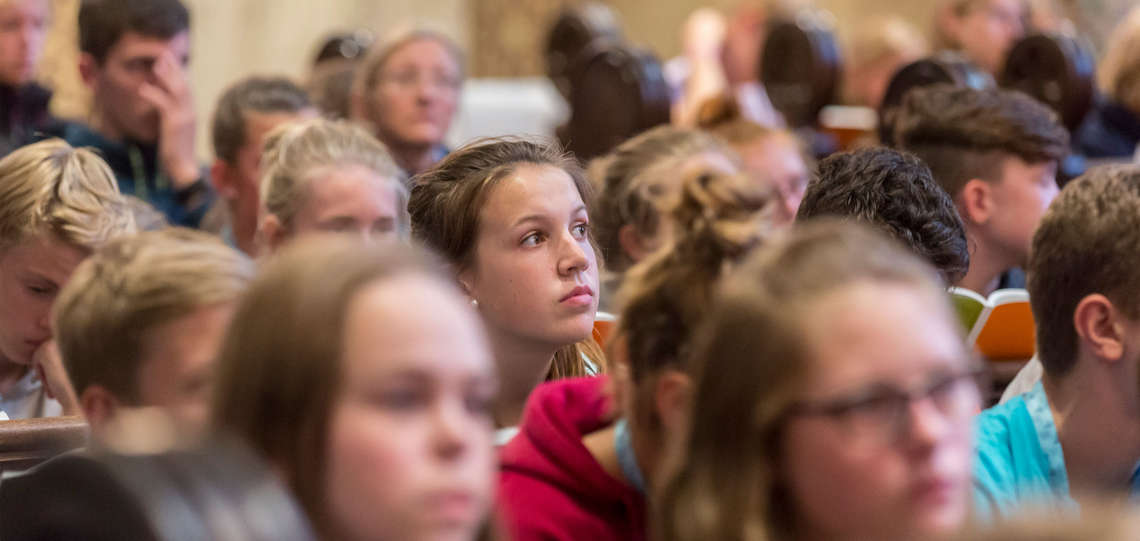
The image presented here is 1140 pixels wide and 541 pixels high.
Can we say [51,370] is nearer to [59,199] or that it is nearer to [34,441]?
[59,199]

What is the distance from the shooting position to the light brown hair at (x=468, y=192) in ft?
7.15

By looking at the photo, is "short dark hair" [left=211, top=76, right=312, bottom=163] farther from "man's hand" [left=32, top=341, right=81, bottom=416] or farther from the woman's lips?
the woman's lips

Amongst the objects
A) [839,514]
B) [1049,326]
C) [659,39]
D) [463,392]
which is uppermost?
[463,392]

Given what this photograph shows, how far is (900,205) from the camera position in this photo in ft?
6.87

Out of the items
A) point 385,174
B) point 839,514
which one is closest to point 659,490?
point 839,514

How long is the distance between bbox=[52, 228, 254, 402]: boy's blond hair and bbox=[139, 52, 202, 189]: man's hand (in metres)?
2.57

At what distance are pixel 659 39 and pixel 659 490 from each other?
8250 millimetres

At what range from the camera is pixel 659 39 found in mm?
9289

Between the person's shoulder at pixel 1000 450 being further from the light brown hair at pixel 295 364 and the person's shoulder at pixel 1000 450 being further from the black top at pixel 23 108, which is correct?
the black top at pixel 23 108

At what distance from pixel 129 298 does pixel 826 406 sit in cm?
72

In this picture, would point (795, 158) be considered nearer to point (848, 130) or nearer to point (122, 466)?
point (848, 130)

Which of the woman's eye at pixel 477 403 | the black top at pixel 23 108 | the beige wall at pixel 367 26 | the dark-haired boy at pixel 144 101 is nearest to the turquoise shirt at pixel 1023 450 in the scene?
the woman's eye at pixel 477 403

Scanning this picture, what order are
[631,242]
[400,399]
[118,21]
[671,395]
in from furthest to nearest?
[118,21] → [631,242] → [671,395] → [400,399]

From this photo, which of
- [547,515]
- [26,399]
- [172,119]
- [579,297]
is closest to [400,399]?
[547,515]
